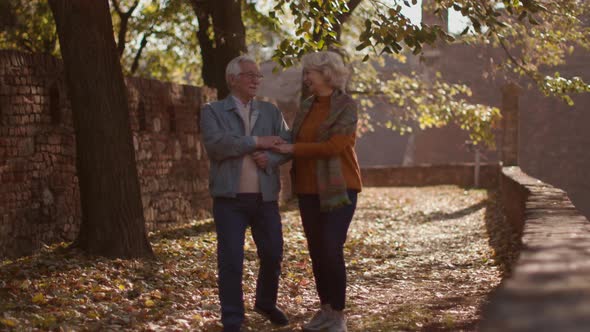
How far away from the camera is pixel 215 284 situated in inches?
318

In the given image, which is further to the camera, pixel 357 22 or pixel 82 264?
pixel 357 22

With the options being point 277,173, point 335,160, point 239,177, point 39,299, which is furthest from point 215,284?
point 335,160

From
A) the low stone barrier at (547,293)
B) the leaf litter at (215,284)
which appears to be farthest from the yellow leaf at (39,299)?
the low stone barrier at (547,293)

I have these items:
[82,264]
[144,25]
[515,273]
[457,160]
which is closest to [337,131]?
[515,273]

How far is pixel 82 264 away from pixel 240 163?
3421 millimetres

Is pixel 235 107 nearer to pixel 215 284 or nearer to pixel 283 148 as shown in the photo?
pixel 283 148

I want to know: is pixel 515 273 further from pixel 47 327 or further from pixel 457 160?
pixel 457 160

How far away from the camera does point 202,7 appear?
1502 cm

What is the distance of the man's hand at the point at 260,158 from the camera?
5.50 m

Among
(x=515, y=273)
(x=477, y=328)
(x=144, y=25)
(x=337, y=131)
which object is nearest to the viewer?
(x=515, y=273)

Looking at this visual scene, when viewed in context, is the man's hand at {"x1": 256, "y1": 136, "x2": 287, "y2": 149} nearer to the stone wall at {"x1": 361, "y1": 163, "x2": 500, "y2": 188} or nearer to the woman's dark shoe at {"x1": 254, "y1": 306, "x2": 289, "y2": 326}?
the woman's dark shoe at {"x1": 254, "y1": 306, "x2": 289, "y2": 326}

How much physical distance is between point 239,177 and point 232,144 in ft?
0.70

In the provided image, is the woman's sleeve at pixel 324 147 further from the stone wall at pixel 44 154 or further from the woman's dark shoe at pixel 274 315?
the stone wall at pixel 44 154

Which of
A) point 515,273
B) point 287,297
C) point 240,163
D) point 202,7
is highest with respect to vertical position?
point 202,7
